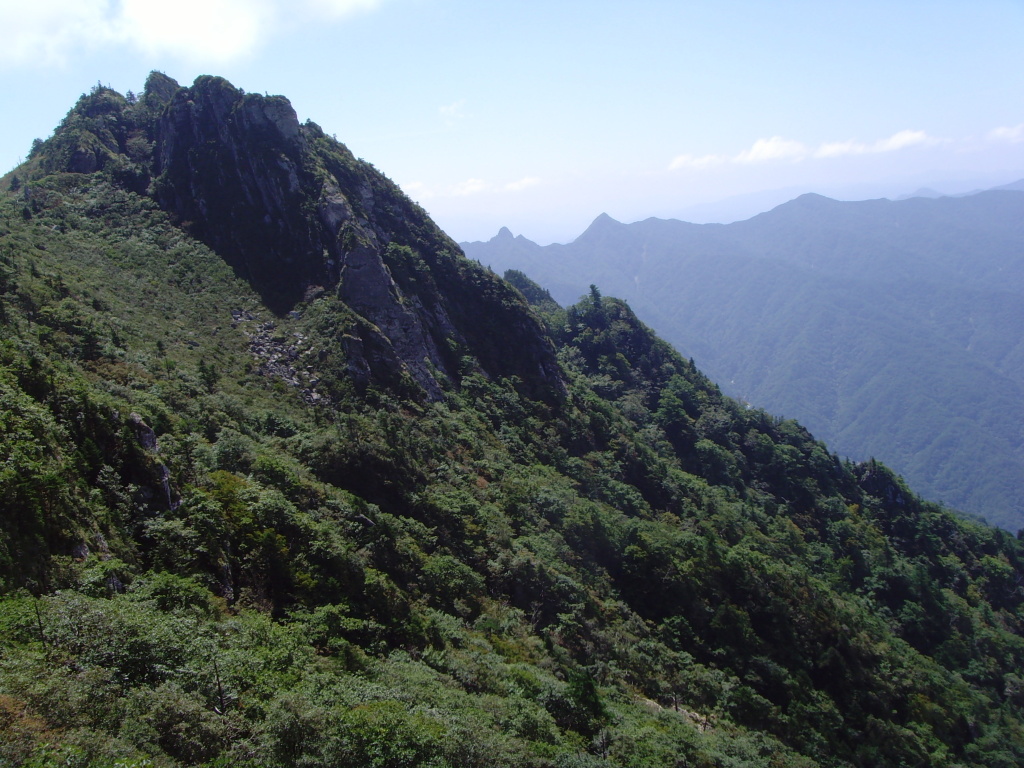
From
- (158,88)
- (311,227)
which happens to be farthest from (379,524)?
(158,88)

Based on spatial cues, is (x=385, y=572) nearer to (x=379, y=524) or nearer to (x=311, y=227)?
(x=379, y=524)

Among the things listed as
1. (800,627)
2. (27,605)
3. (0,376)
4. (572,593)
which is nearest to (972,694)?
(800,627)

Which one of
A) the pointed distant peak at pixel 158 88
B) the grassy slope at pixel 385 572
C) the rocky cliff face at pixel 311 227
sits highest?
the pointed distant peak at pixel 158 88

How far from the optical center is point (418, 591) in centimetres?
2928

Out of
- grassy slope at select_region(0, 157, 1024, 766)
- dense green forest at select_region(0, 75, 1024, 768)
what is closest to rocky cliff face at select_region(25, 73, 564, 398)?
dense green forest at select_region(0, 75, 1024, 768)

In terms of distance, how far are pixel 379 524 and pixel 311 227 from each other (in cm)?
3866

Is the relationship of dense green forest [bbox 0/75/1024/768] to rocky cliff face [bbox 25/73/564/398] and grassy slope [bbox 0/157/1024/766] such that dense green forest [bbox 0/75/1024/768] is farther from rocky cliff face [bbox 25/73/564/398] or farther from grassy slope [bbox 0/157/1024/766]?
rocky cliff face [bbox 25/73/564/398]

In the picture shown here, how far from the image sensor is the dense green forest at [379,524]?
15.6 meters

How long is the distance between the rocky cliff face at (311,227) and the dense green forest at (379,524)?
0.40 m

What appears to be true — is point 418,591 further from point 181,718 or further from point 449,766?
point 181,718

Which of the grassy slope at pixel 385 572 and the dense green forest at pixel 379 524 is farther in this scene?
the dense green forest at pixel 379 524

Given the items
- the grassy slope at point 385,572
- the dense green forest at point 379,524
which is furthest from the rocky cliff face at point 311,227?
the grassy slope at point 385,572

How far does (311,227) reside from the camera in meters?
58.1

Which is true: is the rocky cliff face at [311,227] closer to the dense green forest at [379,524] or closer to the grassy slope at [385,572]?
the dense green forest at [379,524]
